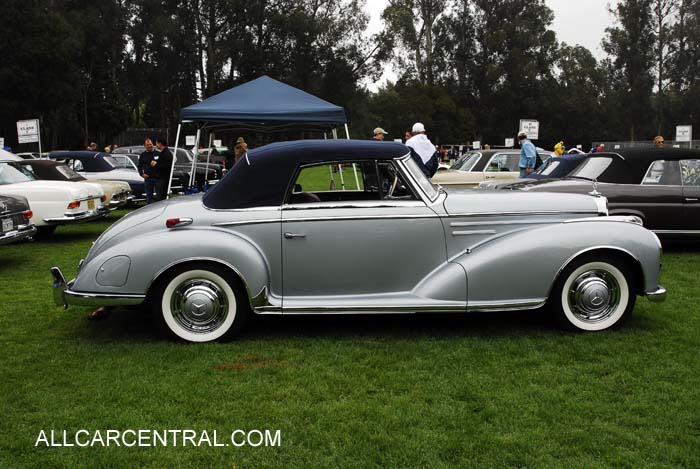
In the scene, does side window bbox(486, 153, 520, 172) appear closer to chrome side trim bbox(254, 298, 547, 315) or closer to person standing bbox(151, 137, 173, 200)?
person standing bbox(151, 137, 173, 200)

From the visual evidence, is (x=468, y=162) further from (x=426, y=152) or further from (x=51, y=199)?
(x=51, y=199)

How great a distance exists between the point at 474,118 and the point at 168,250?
57815 millimetres

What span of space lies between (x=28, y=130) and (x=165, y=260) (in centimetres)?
1721

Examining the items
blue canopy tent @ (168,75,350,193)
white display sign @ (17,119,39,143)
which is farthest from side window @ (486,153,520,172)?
white display sign @ (17,119,39,143)

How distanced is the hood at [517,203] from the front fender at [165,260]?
1.61 m

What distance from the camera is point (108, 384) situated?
14.0ft

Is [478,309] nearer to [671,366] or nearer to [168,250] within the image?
[671,366]

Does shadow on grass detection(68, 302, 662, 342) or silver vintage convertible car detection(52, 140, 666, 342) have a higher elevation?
silver vintage convertible car detection(52, 140, 666, 342)

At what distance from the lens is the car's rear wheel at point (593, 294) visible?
17.0 ft

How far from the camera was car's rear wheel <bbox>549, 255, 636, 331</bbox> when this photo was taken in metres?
5.17

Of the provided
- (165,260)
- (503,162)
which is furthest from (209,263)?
(503,162)

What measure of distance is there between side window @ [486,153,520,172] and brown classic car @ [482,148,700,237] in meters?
5.93

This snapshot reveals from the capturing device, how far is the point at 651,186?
347 inches

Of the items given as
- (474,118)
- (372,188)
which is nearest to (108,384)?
(372,188)
